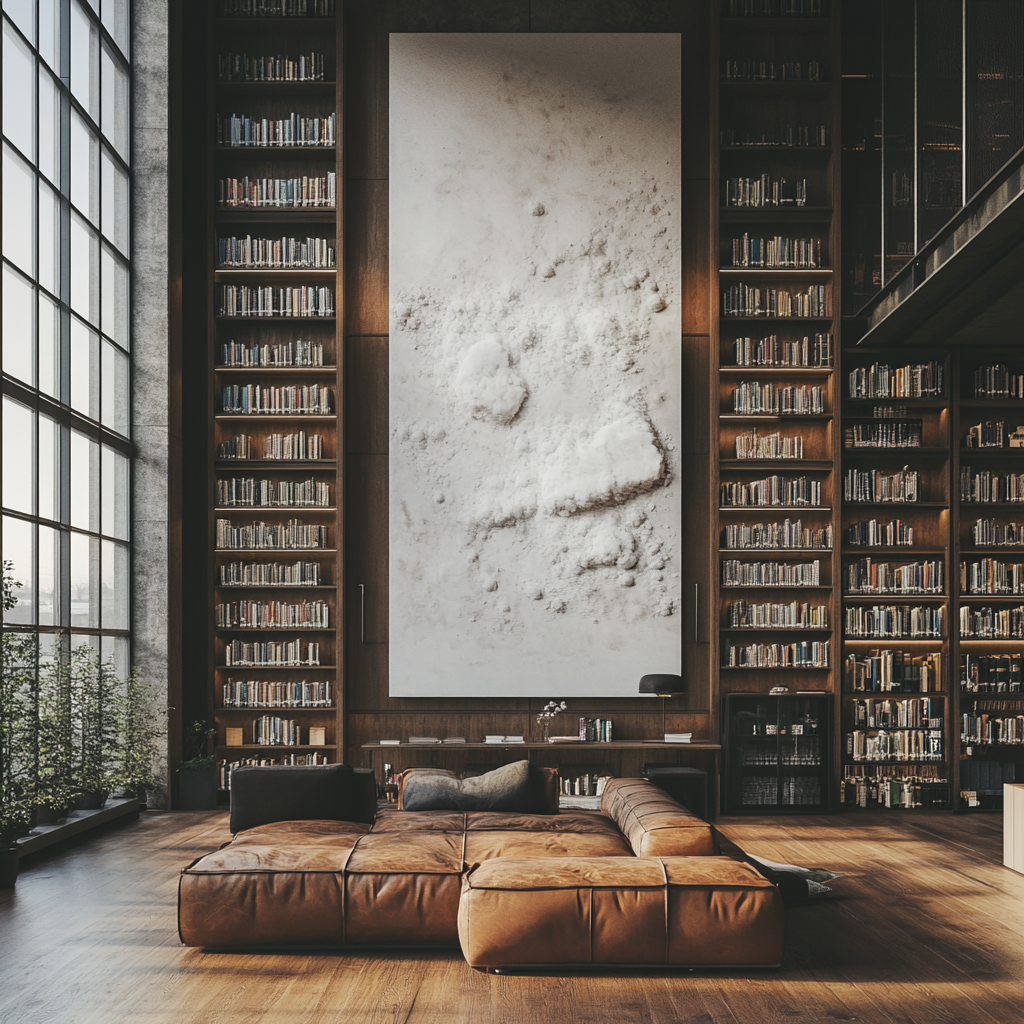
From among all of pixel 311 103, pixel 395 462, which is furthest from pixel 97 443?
pixel 311 103

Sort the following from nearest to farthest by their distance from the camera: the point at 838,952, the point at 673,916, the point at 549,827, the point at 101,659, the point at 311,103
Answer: the point at 673,916 → the point at 838,952 → the point at 549,827 → the point at 101,659 → the point at 311,103

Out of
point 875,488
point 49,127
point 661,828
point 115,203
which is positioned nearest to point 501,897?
point 661,828

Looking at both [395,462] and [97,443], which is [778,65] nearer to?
[395,462]

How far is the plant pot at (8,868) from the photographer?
5.85 m

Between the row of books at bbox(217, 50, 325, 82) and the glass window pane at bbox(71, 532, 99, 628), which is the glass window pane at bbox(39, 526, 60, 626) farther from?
the row of books at bbox(217, 50, 325, 82)

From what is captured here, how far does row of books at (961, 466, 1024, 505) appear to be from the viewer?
29.5 feet

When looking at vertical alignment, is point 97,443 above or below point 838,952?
above

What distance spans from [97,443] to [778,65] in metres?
6.32

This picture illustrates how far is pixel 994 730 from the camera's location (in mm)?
8898

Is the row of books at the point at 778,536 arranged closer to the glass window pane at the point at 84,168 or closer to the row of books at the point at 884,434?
the row of books at the point at 884,434

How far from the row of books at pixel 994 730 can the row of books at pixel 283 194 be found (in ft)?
22.1

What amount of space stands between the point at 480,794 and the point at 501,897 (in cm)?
181

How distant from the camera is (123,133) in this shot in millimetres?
8852

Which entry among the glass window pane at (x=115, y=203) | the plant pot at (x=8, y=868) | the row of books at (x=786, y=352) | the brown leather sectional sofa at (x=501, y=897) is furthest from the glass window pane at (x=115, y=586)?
the row of books at (x=786, y=352)
